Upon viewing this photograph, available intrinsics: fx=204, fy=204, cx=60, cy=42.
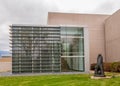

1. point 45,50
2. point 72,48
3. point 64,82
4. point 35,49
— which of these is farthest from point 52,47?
point 64,82

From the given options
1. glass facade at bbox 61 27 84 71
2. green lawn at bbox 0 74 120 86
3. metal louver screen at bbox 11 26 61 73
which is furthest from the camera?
glass facade at bbox 61 27 84 71

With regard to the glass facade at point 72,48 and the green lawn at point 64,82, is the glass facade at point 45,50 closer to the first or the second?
the glass facade at point 72,48

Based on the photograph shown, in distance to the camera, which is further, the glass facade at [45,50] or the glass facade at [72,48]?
the glass facade at [72,48]

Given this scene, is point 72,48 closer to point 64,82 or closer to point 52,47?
point 52,47

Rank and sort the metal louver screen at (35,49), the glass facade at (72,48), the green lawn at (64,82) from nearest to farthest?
the green lawn at (64,82) < the metal louver screen at (35,49) < the glass facade at (72,48)

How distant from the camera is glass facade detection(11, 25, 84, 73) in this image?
2031 centimetres

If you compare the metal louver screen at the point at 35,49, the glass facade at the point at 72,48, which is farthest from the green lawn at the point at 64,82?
the glass facade at the point at 72,48

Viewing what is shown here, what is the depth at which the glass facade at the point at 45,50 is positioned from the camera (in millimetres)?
20312

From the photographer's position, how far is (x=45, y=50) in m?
20.7

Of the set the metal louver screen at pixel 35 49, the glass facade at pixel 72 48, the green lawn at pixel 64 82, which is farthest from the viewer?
the glass facade at pixel 72 48

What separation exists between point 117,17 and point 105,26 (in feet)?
14.2

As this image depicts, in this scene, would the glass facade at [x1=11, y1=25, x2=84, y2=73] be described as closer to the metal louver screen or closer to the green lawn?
the metal louver screen

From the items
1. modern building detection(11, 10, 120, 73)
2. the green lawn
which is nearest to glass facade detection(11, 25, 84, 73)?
modern building detection(11, 10, 120, 73)

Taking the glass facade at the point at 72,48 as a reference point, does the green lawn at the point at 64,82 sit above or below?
below
